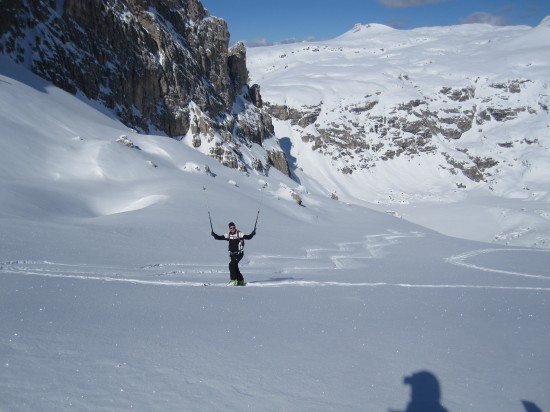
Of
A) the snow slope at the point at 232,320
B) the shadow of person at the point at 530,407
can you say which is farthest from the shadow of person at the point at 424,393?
the shadow of person at the point at 530,407

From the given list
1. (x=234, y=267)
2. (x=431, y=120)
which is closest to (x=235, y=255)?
(x=234, y=267)

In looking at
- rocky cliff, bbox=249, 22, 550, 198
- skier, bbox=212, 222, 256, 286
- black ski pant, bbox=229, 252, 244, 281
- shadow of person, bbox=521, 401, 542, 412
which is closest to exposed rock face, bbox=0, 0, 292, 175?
skier, bbox=212, 222, 256, 286

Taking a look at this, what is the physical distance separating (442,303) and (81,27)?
4987 cm

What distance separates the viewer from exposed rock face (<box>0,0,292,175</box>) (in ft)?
143

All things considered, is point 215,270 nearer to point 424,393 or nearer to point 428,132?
point 424,393

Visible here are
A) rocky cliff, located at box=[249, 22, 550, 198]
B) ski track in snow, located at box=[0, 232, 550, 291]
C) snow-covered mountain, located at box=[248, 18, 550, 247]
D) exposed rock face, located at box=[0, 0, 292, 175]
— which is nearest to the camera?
ski track in snow, located at box=[0, 232, 550, 291]

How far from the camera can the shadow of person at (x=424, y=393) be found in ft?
16.4

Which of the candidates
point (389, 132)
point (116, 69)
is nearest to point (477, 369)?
point (116, 69)

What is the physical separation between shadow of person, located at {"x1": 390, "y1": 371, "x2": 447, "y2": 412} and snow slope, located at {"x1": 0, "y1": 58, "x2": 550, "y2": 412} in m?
0.08

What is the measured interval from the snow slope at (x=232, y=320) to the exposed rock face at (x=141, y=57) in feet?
88.5

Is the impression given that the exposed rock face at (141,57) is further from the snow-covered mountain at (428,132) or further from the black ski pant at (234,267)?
the black ski pant at (234,267)

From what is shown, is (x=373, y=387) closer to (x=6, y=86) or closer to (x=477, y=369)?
(x=477, y=369)

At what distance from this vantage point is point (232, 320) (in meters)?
7.20

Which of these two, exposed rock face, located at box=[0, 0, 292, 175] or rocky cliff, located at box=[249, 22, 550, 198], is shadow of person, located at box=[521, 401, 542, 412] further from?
rocky cliff, located at box=[249, 22, 550, 198]
